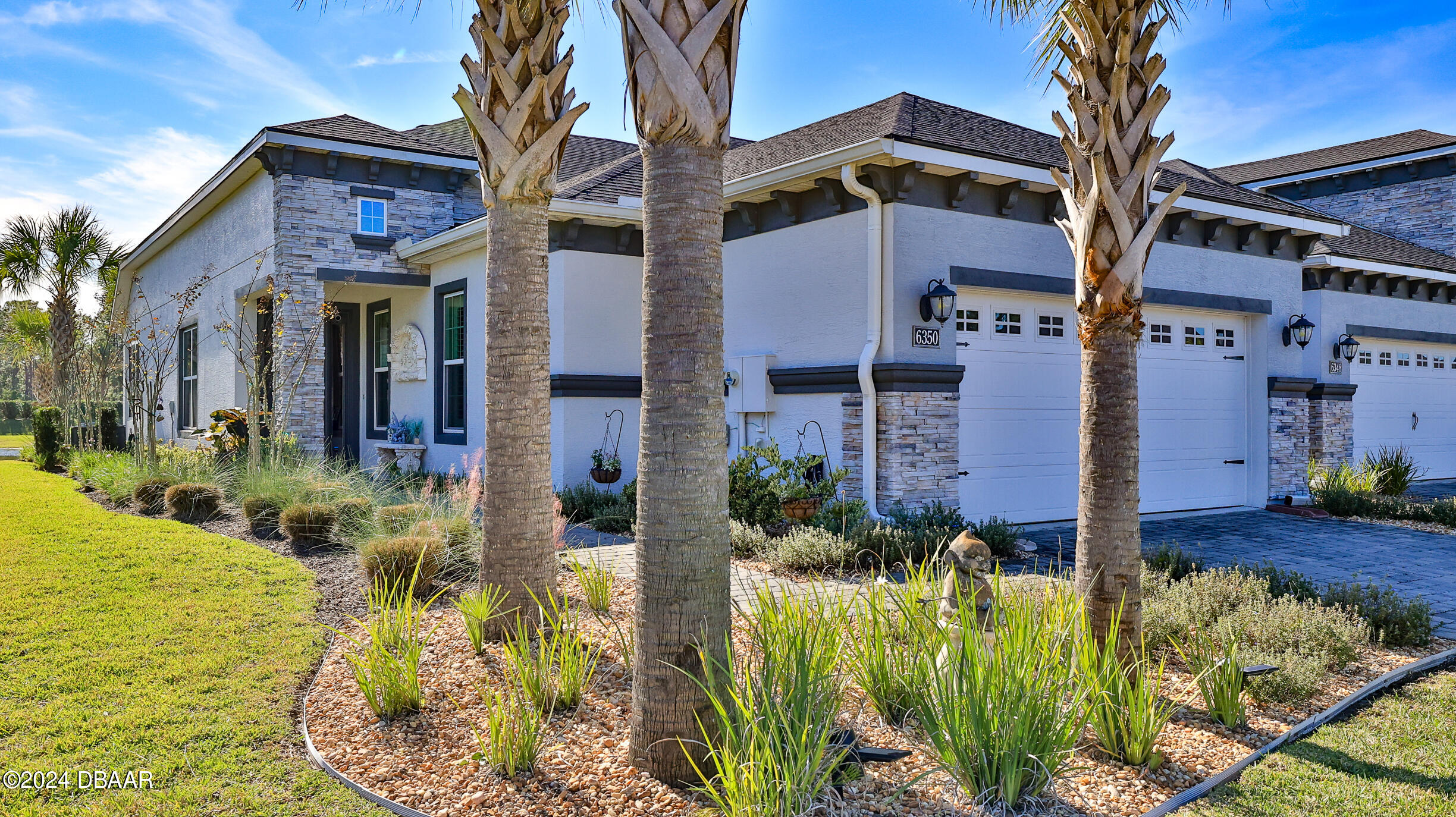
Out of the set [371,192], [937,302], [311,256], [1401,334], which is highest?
[371,192]

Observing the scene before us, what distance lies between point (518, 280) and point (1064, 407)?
746 centimetres

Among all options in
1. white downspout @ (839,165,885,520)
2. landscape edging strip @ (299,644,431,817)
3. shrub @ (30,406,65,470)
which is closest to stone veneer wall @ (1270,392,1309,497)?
white downspout @ (839,165,885,520)

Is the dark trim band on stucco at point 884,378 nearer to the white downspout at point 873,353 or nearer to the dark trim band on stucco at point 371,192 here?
the white downspout at point 873,353

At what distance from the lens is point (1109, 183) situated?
4219 mm

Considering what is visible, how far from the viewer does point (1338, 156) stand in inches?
755

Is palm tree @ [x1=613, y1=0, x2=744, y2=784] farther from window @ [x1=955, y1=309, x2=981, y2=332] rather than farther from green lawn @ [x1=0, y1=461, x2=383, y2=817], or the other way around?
window @ [x1=955, y1=309, x2=981, y2=332]

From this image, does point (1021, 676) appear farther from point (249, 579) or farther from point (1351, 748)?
point (249, 579)

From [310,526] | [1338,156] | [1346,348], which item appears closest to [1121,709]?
[310,526]

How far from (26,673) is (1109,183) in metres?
6.11

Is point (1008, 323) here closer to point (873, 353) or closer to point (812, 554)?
point (873, 353)

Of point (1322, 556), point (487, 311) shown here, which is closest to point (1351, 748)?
point (487, 311)

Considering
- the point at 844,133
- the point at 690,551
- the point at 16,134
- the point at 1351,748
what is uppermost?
the point at 16,134

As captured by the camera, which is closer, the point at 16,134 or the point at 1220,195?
the point at 1220,195

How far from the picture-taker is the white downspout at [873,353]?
28.8 ft
